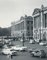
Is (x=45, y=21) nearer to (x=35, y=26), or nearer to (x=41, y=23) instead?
(x=41, y=23)

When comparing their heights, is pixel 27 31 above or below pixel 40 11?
below

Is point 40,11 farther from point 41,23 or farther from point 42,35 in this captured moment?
point 42,35

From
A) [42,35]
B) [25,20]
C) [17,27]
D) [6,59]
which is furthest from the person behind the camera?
[17,27]

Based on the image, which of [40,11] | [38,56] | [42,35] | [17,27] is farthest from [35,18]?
[38,56]

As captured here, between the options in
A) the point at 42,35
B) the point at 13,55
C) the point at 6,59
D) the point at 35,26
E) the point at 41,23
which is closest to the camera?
the point at 6,59

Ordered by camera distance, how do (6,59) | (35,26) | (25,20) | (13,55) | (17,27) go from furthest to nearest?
(17,27), (25,20), (35,26), (13,55), (6,59)

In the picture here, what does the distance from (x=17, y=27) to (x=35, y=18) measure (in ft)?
32.4

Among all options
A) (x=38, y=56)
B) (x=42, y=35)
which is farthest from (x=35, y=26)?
(x=38, y=56)

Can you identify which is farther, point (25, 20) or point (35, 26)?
point (25, 20)

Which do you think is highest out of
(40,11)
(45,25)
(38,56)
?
(40,11)

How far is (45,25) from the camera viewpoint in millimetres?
19281

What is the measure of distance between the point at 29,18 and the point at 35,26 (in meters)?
3.92

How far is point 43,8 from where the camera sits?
1953 centimetres

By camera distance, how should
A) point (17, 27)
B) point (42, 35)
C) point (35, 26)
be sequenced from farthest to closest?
point (17, 27)
point (35, 26)
point (42, 35)
